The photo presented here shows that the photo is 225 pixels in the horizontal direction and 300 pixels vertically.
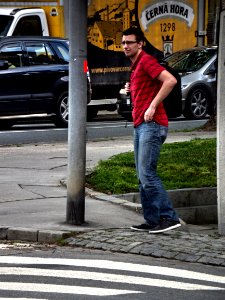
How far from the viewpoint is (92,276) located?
7957mm

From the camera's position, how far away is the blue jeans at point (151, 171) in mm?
9680

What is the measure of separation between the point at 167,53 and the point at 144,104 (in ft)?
58.0

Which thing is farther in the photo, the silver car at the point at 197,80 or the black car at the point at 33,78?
the silver car at the point at 197,80

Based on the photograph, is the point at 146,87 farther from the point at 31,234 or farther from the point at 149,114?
the point at 31,234

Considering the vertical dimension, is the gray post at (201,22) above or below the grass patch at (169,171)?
above

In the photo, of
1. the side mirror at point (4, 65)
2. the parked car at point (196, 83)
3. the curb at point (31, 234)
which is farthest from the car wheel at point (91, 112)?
the curb at point (31, 234)

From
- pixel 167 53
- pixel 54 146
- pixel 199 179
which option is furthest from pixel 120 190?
pixel 167 53

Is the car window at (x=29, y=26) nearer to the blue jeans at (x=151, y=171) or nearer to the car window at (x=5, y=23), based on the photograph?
the car window at (x=5, y=23)

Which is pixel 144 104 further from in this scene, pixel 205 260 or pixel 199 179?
pixel 199 179

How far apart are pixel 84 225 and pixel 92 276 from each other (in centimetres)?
225

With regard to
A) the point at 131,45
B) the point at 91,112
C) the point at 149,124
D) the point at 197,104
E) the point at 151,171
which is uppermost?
the point at 131,45

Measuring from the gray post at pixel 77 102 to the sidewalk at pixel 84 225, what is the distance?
0.68ft

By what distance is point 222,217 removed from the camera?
405 inches

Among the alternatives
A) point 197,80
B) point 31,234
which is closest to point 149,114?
point 31,234
